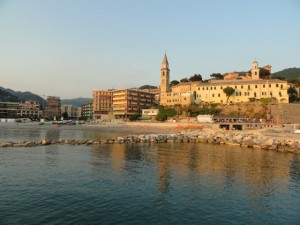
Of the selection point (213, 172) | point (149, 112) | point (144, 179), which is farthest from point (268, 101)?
point (144, 179)

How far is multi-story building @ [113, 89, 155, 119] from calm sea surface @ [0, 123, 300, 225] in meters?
132

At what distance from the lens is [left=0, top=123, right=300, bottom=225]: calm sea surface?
667 inches

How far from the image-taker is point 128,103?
168 m

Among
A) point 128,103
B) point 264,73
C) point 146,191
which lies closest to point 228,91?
point 264,73

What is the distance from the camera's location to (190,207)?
18703 mm

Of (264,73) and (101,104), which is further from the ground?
(264,73)

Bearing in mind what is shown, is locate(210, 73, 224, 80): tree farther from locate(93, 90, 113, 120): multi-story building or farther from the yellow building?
locate(93, 90, 113, 120): multi-story building

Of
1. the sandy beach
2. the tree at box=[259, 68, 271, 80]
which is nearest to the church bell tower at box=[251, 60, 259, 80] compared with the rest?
the tree at box=[259, 68, 271, 80]

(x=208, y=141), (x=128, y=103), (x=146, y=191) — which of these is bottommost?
(x=146, y=191)

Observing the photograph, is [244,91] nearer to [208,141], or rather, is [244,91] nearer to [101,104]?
[208,141]

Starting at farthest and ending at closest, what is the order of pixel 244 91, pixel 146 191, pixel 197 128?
pixel 244 91, pixel 197 128, pixel 146 191

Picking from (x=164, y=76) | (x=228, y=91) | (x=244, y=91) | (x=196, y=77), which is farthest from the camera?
(x=196, y=77)

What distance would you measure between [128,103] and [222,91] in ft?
216

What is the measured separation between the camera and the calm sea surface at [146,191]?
16938 millimetres
